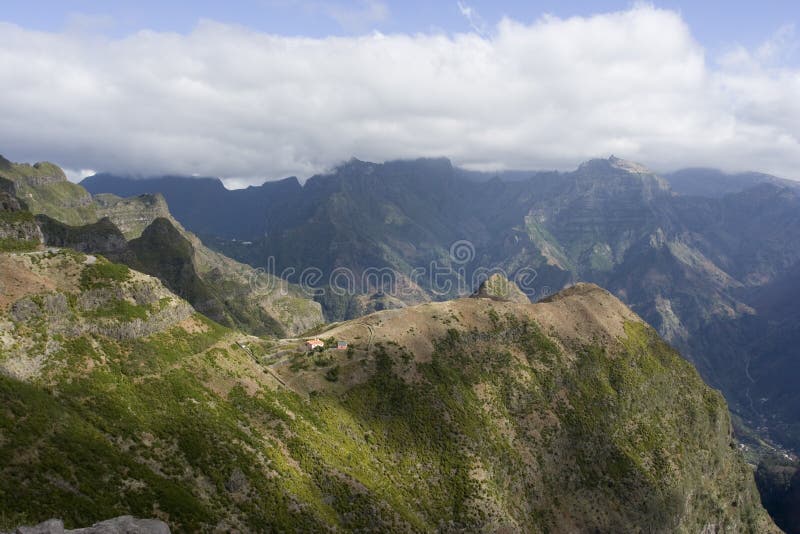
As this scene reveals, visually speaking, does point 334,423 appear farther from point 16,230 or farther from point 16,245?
point 16,230

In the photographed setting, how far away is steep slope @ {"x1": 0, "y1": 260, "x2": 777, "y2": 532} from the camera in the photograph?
79062 millimetres

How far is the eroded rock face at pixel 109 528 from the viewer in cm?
4269

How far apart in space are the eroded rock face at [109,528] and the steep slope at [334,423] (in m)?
17.1

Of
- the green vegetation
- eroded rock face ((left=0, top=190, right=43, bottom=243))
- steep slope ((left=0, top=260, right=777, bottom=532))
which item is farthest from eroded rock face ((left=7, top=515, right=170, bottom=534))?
eroded rock face ((left=0, top=190, right=43, bottom=243))

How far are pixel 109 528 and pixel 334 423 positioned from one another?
267ft

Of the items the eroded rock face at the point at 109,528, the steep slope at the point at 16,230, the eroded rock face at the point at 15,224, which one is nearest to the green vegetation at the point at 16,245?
the steep slope at the point at 16,230

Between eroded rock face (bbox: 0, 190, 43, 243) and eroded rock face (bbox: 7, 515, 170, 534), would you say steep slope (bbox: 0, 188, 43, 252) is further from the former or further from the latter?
eroded rock face (bbox: 7, 515, 170, 534)

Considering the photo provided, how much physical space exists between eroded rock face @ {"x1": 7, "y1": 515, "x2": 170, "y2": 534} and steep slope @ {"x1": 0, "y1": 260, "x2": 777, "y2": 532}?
672 inches

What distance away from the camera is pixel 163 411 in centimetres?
9631

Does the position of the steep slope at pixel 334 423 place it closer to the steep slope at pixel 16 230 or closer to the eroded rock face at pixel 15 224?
the steep slope at pixel 16 230

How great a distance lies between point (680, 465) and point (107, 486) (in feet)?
600

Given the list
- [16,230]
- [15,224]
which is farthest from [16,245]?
[15,224]

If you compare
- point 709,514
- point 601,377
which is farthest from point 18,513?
point 709,514

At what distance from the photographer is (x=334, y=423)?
417ft
